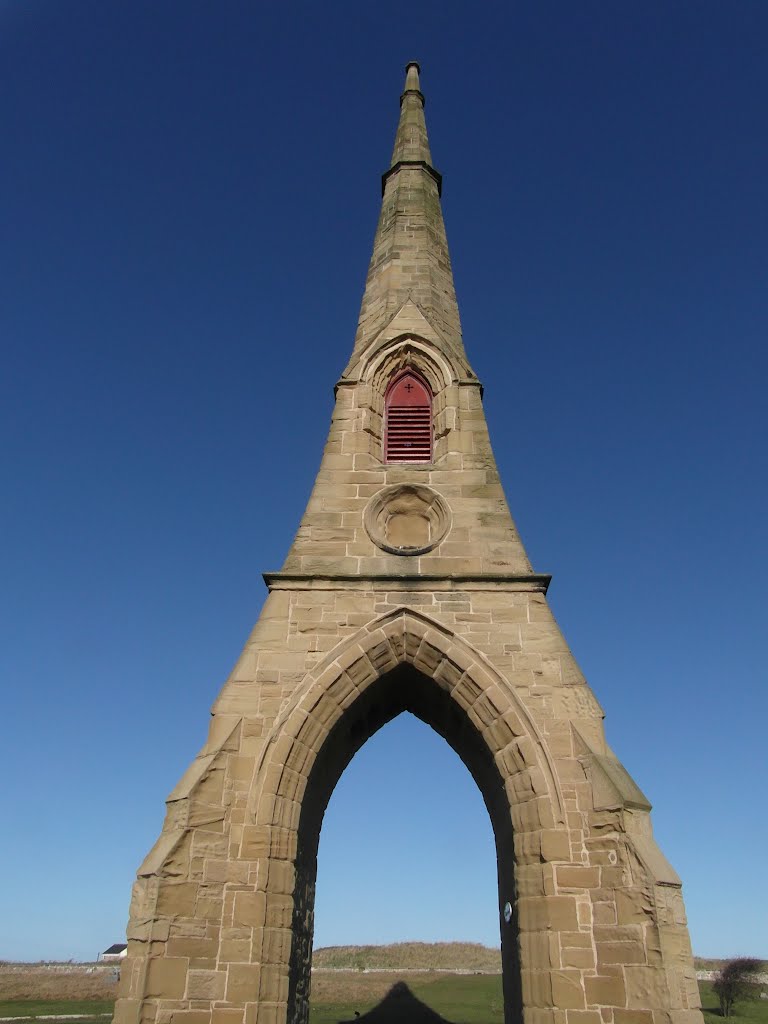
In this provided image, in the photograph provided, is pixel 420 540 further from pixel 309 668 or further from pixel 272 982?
pixel 272 982

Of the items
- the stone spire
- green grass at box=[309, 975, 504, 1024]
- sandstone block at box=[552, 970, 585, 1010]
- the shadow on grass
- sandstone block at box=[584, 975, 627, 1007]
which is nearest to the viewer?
sandstone block at box=[584, 975, 627, 1007]

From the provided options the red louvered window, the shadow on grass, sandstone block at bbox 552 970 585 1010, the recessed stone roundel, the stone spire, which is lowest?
the shadow on grass

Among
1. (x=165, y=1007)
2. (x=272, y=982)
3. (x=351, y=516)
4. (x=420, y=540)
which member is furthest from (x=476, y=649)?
(x=165, y=1007)

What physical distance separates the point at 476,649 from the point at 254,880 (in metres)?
3.61

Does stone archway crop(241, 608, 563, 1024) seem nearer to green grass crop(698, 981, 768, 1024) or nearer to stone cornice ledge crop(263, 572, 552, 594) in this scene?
stone cornice ledge crop(263, 572, 552, 594)

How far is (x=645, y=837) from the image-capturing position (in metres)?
7.79

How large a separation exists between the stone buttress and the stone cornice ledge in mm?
26

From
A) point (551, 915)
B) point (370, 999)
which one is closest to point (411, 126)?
point (551, 915)

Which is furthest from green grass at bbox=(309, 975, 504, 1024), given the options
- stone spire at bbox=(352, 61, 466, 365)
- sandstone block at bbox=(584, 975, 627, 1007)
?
stone spire at bbox=(352, 61, 466, 365)

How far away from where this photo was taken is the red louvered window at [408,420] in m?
11.8

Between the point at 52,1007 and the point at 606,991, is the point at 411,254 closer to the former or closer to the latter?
the point at 606,991

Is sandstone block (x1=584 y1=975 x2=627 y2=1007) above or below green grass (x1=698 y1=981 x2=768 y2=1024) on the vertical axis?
above

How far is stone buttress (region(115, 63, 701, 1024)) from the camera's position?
7.35 metres

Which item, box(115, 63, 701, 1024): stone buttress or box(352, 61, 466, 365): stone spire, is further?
box(352, 61, 466, 365): stone spire
